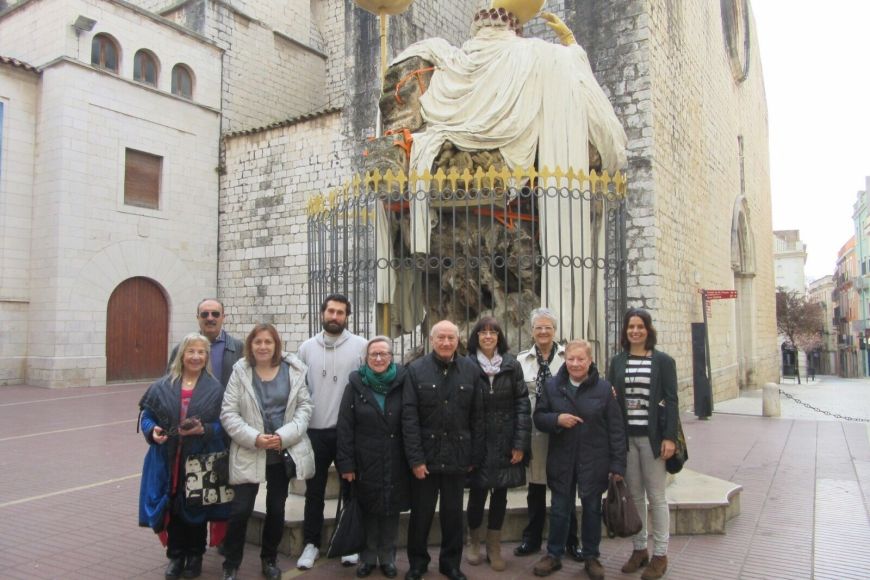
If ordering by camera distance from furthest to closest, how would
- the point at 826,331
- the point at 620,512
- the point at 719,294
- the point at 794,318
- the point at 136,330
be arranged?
the point at 826,331
the point at 794,318
the point at 136,330
the point at 719,294
the point at 620,512

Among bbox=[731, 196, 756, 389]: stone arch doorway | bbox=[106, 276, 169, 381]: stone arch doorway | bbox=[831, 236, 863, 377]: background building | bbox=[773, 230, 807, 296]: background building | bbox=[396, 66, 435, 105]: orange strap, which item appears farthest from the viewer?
bbox=[773, 230, 807, 296]: background building

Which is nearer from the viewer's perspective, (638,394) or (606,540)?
(638,394)

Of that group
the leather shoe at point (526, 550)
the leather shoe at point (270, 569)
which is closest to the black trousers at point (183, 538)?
the leather shoe at point (270, 569)

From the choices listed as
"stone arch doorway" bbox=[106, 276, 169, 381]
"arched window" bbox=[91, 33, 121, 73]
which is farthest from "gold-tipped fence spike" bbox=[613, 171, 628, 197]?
"arched window" bbox=[91, 33, 121, 73]

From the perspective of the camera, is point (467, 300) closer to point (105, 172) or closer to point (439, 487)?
point (439, 487)

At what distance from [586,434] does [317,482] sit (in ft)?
5.36

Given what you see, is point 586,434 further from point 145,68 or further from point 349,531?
point 145,68

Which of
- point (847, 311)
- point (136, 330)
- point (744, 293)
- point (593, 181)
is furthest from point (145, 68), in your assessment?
point (847, 311)

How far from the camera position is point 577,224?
219 inches

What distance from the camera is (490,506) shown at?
3.95 m

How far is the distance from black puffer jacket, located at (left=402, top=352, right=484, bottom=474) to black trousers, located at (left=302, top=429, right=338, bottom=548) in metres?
0.57

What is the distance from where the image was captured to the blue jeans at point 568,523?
3863 mm

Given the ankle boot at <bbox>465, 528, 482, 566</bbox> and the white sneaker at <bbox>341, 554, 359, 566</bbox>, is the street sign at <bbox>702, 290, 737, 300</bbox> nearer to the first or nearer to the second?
the ankle boot at <bbox>465, 528, 482, 566</bbox>

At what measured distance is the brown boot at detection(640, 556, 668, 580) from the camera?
150 inches
